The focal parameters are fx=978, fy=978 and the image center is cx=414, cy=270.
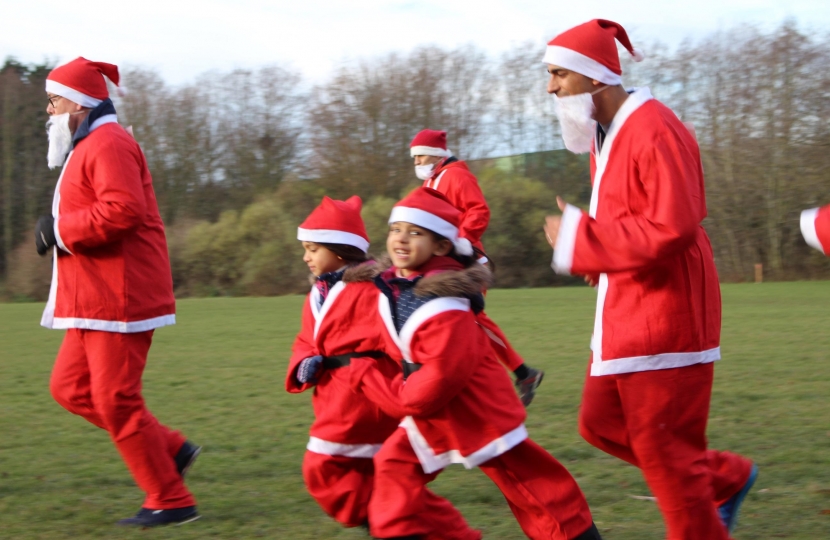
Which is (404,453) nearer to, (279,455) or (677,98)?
(279,455)

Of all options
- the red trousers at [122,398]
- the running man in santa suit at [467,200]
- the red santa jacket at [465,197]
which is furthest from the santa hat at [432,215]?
the red santa jacket at [465,197]

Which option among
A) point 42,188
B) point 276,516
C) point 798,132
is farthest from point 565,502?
point 42,188

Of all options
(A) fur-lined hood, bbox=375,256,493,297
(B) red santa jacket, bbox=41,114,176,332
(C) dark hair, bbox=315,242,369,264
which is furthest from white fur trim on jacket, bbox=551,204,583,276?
(B) red santa jacket, bbox=41,114,176,332

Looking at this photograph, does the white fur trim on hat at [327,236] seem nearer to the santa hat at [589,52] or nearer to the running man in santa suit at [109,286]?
the running man in santa suit at [109,286]

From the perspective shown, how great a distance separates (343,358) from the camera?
3.88m

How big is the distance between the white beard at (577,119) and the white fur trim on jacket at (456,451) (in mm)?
1049

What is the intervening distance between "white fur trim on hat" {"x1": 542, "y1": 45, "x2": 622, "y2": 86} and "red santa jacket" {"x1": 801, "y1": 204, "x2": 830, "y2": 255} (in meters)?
0.92

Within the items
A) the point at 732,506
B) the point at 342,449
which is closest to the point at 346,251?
the point at 342,449

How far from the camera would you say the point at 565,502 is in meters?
3.46

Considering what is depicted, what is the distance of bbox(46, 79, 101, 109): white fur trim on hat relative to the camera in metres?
4.46

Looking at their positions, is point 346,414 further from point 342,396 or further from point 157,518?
point 157,518

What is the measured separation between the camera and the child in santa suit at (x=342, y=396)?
3854mm

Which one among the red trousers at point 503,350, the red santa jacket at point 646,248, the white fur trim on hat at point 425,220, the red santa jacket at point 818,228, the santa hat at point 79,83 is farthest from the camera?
the red trousers at point 503,350

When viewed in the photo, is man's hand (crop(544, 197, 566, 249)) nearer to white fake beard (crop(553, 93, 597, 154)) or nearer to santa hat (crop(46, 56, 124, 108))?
white fake beard (crop(553, 93, 597, 154))
